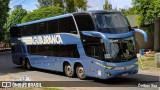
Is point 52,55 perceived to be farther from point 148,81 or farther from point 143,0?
point 143,0

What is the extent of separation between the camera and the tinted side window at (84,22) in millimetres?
17722

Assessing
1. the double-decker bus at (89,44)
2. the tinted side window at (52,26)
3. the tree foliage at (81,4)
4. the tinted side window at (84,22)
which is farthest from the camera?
the tree foliage at (81,4)

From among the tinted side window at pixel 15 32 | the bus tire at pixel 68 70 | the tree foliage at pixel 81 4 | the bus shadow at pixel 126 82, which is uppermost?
the tree foliage at pixel 81 4

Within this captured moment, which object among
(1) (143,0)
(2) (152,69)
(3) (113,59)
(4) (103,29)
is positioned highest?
(1) (143,0)

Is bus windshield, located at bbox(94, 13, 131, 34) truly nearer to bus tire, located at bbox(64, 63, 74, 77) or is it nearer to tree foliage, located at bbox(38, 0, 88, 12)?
bus tire, located at bbox(64, 63, 74, 77)

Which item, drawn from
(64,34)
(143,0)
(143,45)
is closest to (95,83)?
(64,34)

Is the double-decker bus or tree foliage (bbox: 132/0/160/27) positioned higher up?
tree foliage (bbox: 132/0/160/27)

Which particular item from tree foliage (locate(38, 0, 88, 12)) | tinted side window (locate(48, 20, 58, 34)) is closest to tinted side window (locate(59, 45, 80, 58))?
tinted side window (locate(48, 20, 58, 34))

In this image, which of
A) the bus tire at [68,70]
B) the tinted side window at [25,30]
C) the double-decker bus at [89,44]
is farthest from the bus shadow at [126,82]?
the tinted side window at [25,30]

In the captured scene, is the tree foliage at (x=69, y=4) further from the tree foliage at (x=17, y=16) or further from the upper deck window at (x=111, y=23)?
the upper deck window at (x=111, y=23)

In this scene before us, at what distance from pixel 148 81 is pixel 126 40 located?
2289mm

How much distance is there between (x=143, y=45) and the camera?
41.6 m

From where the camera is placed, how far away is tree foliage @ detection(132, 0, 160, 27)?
33.2 metres

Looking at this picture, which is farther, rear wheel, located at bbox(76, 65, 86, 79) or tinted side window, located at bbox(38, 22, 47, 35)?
tinted side window, located at bbox(38, 22, 47, 35)
